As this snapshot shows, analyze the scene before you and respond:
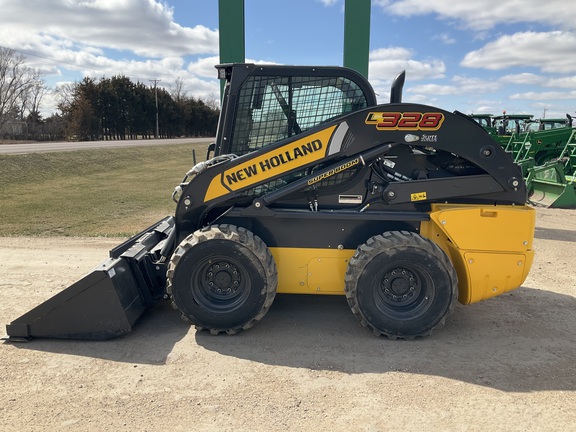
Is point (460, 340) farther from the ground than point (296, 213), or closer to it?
closer to it

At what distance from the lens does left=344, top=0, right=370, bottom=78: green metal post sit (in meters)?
6.54

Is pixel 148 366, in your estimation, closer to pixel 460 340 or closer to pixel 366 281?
pixel 366 281

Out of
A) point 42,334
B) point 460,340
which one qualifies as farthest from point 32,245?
point 460,340

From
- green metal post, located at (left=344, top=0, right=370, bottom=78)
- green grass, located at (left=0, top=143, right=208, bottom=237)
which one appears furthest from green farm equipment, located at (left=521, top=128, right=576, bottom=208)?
green grass, located at (left=0, top=143, right=208, bottom=237)

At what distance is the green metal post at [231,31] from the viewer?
21.8 ft

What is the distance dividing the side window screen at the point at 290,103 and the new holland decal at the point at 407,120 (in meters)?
0.33

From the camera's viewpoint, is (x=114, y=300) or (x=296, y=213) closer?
(x=114, y=300)

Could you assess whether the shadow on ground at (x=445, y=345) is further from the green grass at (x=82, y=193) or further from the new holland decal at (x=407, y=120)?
the green grass at (x=82, y=193)

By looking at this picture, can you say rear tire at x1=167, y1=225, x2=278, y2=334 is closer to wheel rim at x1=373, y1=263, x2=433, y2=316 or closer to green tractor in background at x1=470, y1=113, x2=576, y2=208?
wheel rim at x1=373, y1=263, x2=433, y2=316

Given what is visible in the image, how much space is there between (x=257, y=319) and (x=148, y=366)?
102 centimetres

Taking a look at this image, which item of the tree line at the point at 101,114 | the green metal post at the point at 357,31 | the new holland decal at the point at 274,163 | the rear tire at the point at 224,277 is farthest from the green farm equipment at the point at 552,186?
the tree line at the point at 101,114

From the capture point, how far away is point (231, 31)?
6.69 m

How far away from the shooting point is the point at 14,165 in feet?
54.5

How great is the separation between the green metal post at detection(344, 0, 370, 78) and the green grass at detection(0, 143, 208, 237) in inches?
201
